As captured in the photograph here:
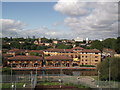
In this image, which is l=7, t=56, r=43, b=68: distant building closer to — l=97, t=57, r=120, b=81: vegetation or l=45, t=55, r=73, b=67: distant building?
l=45, t=55, r=73, b=67: distant building

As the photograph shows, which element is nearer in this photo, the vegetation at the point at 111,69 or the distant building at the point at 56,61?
the vegetation at the point at 111,69

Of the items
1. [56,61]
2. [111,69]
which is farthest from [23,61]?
[111,69]

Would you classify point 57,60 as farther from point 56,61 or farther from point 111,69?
point 111,69

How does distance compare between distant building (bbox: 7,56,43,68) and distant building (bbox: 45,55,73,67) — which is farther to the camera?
distant building (bbox: 45,55,73,67)

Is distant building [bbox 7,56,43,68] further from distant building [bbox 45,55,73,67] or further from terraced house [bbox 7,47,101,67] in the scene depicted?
distant building [bbox 45,55,73,67]

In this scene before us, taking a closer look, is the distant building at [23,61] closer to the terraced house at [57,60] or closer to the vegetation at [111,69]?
the terraced house at [57,60]

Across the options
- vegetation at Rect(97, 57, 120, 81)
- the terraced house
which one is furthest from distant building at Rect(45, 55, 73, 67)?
vegetation at Rect(97, 57, 120, 81)

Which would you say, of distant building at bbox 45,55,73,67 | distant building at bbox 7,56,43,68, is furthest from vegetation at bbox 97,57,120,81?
distant building at bbox 7,56,43,68

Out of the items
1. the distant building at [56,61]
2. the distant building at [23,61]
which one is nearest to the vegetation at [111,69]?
the distant building at [56,61]

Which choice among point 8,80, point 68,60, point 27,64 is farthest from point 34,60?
point 8,80

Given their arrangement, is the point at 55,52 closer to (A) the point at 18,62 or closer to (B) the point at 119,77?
(A) the point at 18,62

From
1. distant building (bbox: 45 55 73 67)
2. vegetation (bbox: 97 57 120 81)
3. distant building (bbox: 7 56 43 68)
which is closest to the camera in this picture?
vegetation (bbox: 97 57 120 81)

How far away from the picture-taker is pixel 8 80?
3.67 metres

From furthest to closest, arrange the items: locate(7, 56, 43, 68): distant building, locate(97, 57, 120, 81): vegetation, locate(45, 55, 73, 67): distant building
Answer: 1. locate(45, 55, 73, 67): distant building
2. locate(7, 56, 43, 68): distant building
3. locate(97, 57, 120, 81): vegetation
